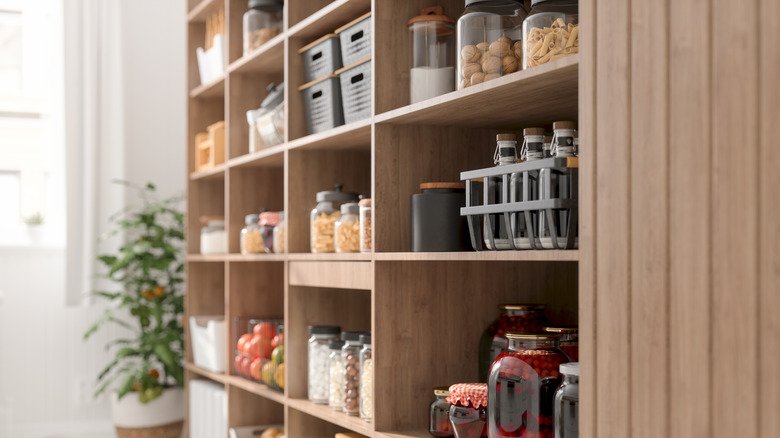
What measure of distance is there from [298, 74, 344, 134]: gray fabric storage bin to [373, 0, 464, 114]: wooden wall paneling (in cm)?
37

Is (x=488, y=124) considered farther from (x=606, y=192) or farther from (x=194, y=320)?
(x=194, y=320)

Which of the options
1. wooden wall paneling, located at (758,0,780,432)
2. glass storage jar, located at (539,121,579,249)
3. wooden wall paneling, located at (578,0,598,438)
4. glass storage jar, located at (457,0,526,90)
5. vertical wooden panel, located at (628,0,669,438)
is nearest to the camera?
wooden wall paneling, located at (758,0,780,432)

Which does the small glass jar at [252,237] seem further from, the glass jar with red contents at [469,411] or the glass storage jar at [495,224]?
the glass storage jar at [495,224]

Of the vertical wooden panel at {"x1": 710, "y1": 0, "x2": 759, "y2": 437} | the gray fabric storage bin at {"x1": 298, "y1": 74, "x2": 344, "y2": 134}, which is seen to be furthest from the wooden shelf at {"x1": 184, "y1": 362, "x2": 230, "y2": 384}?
the vertical wooden panel at {"x1": 710, "y1": 0, "x2": 759, "y2": 437}

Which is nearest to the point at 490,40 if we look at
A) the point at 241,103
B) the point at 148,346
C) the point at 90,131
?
the point at 241,103

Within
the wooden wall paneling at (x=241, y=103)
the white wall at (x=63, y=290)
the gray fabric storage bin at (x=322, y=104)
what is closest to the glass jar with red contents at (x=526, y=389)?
the gray fabric storage bin at (x=322, y=104)

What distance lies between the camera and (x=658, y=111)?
1.36 m

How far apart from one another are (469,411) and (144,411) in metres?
2.41

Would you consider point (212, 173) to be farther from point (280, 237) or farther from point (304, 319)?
point (304, 319)

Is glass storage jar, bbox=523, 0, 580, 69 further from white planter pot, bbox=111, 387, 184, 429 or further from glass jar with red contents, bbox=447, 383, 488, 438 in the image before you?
white planter pot, bbox=111, 387, 184, 429

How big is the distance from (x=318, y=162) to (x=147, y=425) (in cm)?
180

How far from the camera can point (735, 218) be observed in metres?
1.24

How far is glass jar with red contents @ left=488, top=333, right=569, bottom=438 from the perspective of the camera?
1.75 meters

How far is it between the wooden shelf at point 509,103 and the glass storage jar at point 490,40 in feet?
0.18
